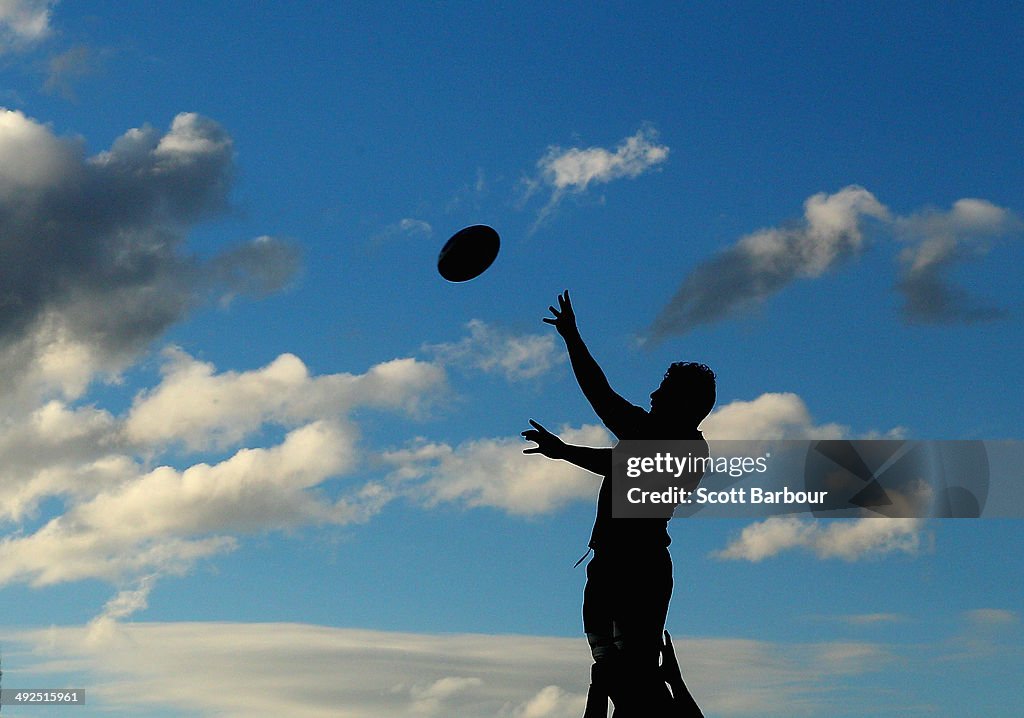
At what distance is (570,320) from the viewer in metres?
13.4

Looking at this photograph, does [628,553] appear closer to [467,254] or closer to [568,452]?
[568,452]

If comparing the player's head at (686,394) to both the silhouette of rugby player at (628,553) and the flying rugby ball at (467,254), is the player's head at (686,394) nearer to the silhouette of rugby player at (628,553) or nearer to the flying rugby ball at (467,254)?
the silhouette of rugby player at (628,553)

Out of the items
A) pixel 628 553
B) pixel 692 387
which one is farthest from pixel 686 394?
pixel 628 553

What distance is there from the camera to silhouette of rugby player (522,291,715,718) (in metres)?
12.6

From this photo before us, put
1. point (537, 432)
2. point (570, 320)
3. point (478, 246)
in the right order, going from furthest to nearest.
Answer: point (478, 246)
point (570, 320)
point (537, 432)

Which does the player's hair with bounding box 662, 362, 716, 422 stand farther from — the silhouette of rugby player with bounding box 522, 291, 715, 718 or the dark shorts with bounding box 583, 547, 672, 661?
the dark shorts with bounding box 583, 547, 672, 661

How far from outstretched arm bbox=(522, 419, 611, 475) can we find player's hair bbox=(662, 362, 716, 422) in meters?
1.07

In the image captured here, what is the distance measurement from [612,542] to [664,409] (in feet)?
5.41

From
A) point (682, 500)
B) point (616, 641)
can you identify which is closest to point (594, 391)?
point (682, 500)

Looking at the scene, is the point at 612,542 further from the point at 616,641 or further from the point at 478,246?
the point at 478,246

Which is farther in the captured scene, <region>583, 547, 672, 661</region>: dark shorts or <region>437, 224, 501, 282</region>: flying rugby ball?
<region>437, 224, 501, 282</region>: flying rugby ball

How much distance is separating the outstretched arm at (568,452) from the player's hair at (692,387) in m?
1.07

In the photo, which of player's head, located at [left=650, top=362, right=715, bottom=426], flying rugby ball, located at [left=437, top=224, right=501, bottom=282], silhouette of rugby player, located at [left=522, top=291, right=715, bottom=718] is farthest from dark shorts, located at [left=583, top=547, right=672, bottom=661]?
flying rugby ball, located at [left=437, top=224, right=501, bottom=282]

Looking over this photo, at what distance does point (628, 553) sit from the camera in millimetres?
12992
